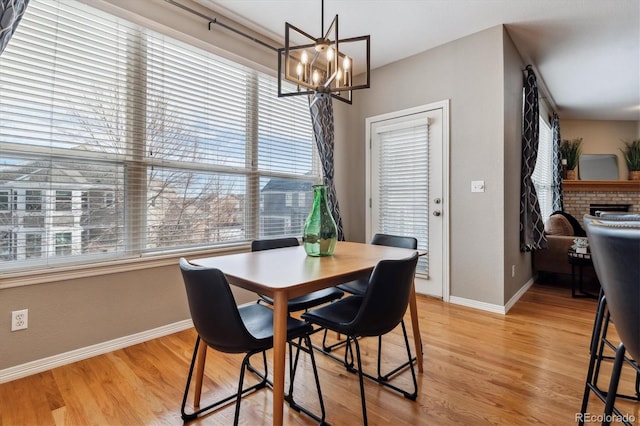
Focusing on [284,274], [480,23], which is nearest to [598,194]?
[480,23]

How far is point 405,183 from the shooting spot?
148 inches

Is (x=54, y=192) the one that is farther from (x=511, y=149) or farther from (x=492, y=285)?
(x=511, y=149)

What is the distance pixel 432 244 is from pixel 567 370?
169 centimetres

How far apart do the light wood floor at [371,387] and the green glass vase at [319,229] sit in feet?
2.51

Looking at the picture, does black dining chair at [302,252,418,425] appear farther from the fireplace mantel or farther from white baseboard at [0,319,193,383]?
the fireplace mantel

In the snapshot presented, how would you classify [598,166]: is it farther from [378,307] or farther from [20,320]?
[20,320]

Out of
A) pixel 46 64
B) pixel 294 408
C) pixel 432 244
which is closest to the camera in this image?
pixel 294 408

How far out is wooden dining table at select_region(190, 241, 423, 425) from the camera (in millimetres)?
1276

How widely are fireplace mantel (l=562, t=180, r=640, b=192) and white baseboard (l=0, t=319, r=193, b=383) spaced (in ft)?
22.5

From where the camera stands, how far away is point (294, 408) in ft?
5.35

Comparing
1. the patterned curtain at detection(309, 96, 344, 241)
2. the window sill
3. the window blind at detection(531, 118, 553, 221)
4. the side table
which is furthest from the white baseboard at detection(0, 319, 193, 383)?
the window blind at detection(531, 118, 553, 221)

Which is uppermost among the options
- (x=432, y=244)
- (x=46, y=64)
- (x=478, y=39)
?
(x=478, y=39)

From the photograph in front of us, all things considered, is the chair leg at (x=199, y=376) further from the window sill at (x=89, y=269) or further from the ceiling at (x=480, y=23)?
the ceiling at (x=480, y=23)

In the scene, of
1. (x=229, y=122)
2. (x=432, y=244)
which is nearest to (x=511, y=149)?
(x=432, y=244)
